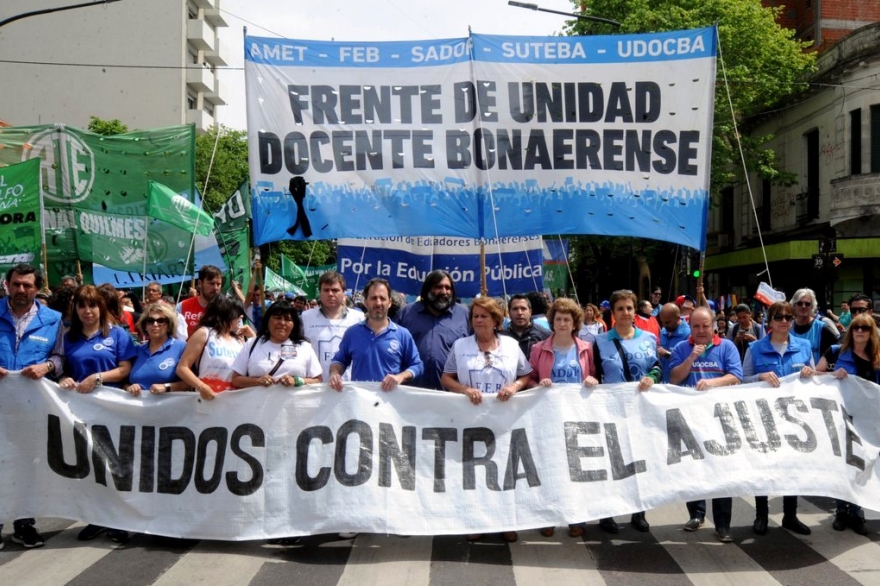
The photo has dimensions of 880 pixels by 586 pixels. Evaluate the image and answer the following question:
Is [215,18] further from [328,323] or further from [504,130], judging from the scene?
[328,323]

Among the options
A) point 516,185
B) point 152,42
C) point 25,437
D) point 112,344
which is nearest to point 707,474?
point 516,185

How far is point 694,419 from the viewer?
627 centimetres

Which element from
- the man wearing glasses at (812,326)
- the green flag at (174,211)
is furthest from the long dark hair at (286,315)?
the green flag at (174,211)

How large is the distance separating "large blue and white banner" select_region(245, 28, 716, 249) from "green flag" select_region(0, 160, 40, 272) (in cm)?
514

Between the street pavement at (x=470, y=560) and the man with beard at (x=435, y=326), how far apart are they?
1178 mm

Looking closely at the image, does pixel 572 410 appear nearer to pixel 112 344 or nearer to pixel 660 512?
pixel 660 512

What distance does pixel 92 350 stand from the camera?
6301 millimetres

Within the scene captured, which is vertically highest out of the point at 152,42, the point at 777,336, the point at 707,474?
the point at 152,42

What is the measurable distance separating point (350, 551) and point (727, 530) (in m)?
2.53

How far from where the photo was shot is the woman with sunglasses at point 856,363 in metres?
6.48

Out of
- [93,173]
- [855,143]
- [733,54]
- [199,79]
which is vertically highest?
[199,79]

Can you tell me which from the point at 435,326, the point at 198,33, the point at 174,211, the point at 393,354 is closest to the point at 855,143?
the point at 174,211

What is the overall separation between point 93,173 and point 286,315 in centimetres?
1004

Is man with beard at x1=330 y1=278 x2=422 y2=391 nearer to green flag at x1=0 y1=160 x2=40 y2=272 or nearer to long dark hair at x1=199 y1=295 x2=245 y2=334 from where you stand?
long dark hair at x1=199 y1=295 x2=245 y2=334
